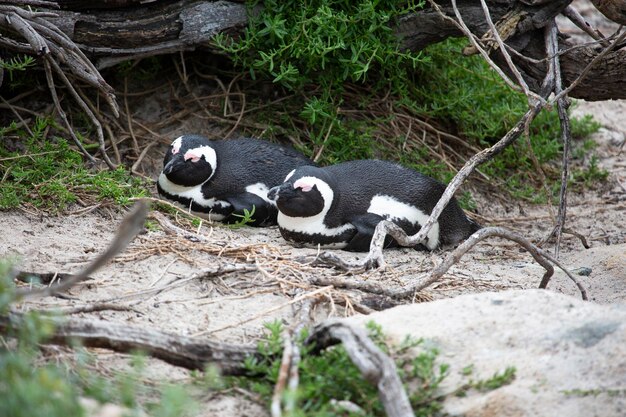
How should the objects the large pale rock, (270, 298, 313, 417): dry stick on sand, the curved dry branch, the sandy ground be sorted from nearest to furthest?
(270, 298, 313, 417): dry stick on sand, the large pale rock, the sandy ground, the curved dry branch

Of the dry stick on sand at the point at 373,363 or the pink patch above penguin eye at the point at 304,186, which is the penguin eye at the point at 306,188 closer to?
the pink patch above penguin eye at the point at 304,186

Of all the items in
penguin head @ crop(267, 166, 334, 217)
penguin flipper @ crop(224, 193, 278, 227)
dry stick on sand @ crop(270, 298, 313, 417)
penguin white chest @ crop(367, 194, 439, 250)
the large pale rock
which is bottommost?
penguin flipper @ crop(224, 193, 278, 227)

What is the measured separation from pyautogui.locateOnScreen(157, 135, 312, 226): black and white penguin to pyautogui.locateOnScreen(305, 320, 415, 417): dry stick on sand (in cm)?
257

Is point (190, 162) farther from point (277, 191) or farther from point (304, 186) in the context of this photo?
point (304, 186)

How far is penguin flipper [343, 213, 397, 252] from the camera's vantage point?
510 cm

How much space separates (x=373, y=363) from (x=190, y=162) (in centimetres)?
301

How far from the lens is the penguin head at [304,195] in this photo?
5090 mm

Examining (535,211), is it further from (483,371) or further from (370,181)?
(483,371)

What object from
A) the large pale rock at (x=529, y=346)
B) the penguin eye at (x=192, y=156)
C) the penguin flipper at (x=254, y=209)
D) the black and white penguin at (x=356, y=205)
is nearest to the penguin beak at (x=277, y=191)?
the black and white penguin at (x=356, y=205)

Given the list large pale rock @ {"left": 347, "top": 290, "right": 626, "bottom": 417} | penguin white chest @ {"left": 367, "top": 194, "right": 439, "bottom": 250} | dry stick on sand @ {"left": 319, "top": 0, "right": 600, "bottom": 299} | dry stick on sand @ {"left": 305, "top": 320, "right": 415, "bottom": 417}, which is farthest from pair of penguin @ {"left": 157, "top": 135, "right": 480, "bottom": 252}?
dry stick on sand @ {"left": 305, "top": 320, "right": 415, "bottom": 417}

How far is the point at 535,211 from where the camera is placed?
634 centimetres

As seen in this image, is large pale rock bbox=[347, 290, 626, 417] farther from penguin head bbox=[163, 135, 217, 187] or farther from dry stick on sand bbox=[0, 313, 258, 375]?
penguin head bbox=[163, 135, 217, 187]

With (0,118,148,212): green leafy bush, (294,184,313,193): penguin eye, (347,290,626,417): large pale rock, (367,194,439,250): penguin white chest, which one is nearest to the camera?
(347,290,626,417): large pale rock

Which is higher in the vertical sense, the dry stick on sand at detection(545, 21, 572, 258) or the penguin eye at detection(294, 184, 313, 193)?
the dry stick on sand at detection(545, 21, 572, 258)
